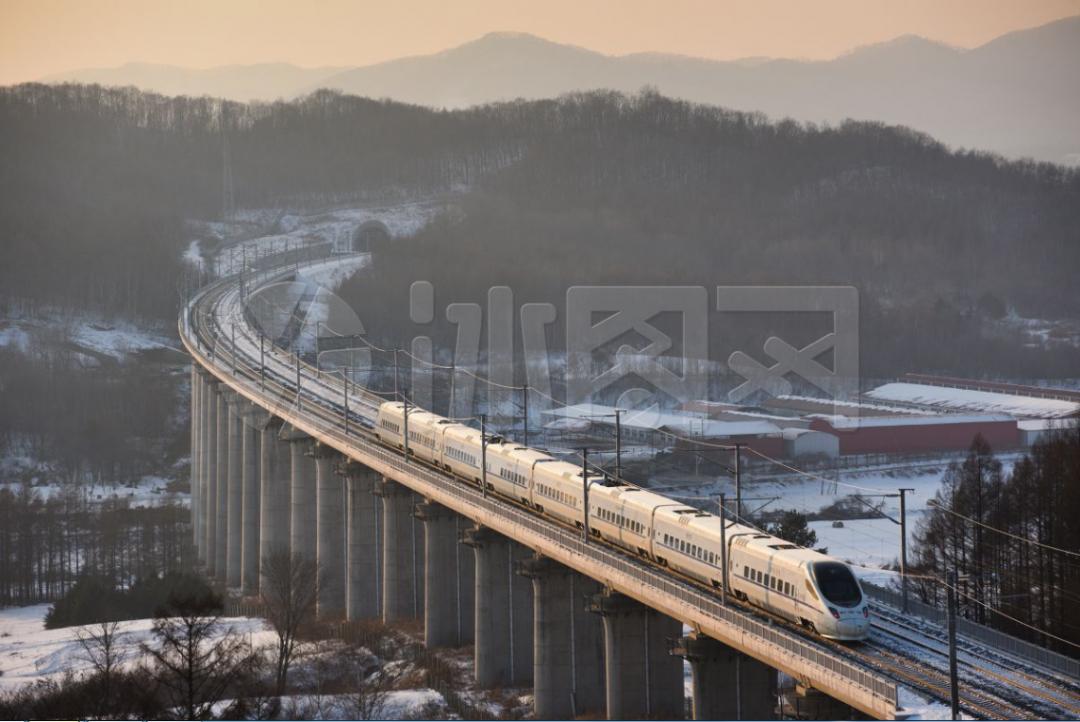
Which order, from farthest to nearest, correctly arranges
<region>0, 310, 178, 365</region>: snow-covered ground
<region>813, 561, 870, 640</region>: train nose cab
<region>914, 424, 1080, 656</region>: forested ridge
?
1. <region>0, 310, 178, 365</region>: snow-covered ground
2. <region>914, 424, 1080, 656</region>: forested ridge
3. <region>813, 561, 870, 640</region>: train nose cab

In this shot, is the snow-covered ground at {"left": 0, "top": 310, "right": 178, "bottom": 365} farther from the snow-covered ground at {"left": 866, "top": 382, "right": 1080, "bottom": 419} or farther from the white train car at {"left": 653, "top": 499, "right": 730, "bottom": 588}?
the white train car at {"left": 653, "top": 499, "right": 730, "bottom": 588}

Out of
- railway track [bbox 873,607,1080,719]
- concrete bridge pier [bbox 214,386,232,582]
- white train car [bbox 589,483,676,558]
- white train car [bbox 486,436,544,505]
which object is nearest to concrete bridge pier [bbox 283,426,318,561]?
concrete bridge pier [bbox 214,386,232,582]

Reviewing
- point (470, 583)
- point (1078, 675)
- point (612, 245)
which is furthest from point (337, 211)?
point (1078, 675)

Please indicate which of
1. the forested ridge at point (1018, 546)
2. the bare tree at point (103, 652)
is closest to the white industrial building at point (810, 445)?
the forested ridge at point (1018, 546)

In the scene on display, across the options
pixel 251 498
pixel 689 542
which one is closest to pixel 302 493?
pixel 251 498

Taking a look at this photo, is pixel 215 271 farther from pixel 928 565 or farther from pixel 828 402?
pixel 928 565
